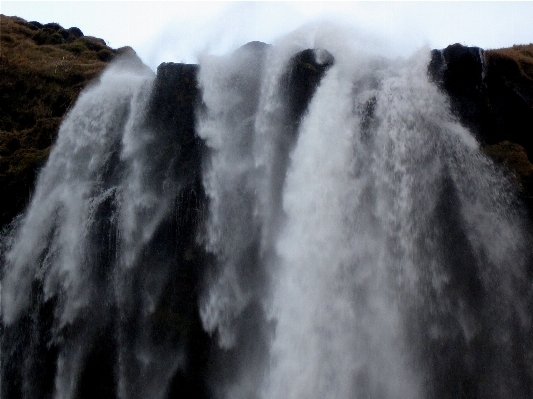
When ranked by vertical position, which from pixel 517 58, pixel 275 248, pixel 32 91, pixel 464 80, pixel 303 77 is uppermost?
pixel 517 58

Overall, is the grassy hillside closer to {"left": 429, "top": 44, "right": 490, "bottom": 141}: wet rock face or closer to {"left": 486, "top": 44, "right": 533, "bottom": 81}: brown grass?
{"left": 429, "top": 44, "right": 490, "bottom": 141}: wet rock face

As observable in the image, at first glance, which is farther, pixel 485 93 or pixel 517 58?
pixel 517 58

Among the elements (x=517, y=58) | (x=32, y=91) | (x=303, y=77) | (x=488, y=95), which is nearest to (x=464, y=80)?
(x=488, y=95)

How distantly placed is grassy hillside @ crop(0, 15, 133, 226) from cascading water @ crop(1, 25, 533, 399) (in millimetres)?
1173

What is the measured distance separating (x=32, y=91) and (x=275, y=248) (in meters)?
17.1

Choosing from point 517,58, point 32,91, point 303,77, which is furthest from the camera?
point 32,91

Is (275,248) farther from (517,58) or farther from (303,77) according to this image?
(517,58)

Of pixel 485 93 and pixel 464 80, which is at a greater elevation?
pixel 464 80

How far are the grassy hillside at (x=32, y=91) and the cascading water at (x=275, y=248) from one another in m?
1.17

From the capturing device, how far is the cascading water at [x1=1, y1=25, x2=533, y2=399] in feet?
48.3

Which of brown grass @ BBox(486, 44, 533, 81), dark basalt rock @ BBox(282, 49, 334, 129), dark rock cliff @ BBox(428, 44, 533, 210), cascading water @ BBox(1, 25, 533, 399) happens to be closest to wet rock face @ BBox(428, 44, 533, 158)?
dark rock cliff @ BBox(428, 44, 533, 210)

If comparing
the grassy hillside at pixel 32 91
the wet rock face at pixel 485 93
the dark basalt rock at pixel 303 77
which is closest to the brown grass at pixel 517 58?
the wet rock face at pixel 485 93

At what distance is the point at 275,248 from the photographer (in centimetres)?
1667

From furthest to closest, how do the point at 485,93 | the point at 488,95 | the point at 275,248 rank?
1. the point at 488,95
2. the point at 485,93
3. the point at 275,248
